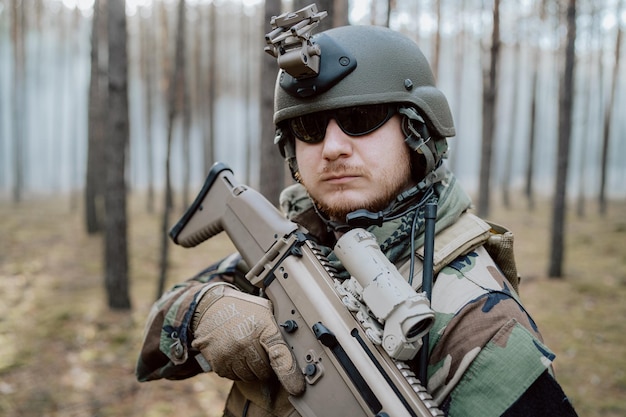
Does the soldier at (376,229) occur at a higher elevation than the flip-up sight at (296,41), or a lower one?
lower

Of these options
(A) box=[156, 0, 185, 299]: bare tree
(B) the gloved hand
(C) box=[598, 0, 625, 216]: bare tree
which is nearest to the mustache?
(B) the gloved hand

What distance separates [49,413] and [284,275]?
3.90m

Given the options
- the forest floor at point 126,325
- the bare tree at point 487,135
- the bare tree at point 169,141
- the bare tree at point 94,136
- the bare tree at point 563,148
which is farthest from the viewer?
the bare tree at point 94,136

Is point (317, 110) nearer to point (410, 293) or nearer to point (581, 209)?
point (410, 293)

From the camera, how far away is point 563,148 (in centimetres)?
888

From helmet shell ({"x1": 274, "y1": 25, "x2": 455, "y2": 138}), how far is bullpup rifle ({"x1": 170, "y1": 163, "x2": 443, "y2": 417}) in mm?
439

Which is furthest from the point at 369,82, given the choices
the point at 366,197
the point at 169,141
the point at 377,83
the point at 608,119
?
the point at 608,119

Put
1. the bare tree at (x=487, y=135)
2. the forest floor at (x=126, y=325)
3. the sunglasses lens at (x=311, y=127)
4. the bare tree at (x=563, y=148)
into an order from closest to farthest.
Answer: the sunglasses lens at (x=311, y=127)
the forest floor at (x=126, y=325)
the bare tree at (x=563, y=148)
the bare tree at (x=487, y=135)

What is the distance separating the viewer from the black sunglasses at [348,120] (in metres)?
1.63

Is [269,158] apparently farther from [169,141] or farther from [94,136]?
[94,136]

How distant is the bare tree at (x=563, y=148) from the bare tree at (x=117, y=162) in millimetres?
7451


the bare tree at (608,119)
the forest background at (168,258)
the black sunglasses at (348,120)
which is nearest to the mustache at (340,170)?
the black sunglasses at (348,120)

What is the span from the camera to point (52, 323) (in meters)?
6.47

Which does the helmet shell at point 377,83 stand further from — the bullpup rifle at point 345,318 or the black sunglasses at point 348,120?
the bullpup rifle at point 345,318
